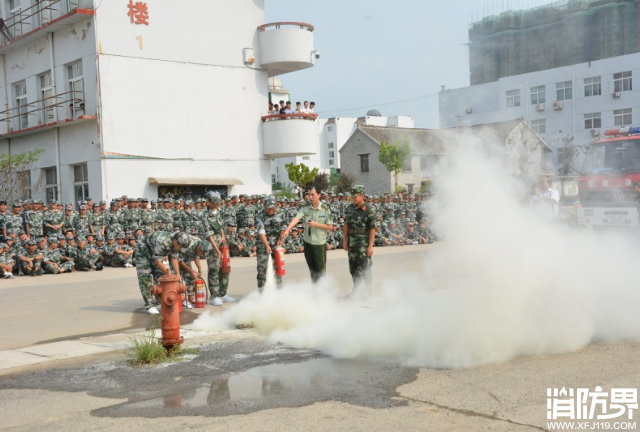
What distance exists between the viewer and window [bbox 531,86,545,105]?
731cm

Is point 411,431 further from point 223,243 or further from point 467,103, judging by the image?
point 223,243

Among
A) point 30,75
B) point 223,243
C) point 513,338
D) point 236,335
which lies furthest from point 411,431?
point 30,75

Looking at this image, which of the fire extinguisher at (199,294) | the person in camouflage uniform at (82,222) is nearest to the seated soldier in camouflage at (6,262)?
the person in camouflage uniform at (82,222)

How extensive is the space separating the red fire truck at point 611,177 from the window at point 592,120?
11.3ft

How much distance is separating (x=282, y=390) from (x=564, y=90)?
5.18 metres

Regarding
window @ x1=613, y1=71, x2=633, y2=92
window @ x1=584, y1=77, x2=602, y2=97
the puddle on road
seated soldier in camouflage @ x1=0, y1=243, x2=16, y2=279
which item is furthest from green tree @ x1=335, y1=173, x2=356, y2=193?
the puddle on road

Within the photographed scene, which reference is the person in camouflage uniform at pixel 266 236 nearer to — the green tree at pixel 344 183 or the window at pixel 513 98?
the window at pixel 513 98

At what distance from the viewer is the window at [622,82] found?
7.87 metres

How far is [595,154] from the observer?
15.4 m

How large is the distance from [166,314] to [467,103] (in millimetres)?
4188

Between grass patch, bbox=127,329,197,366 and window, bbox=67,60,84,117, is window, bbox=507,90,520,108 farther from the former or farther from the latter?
window, bbox=67,60,84,117

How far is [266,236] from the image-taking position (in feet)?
33.9

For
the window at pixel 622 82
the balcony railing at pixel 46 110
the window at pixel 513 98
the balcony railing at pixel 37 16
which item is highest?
the balcony railing at pixel 37 16

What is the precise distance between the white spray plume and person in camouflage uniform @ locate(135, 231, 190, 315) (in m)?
2.50
